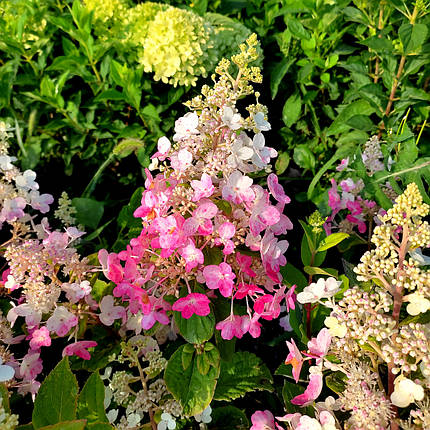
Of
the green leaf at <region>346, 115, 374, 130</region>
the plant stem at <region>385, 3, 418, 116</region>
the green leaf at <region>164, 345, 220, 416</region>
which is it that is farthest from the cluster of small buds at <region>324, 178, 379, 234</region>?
the green leaf at <region>164, 345, 220, 416</region>

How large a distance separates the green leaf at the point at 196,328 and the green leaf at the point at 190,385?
3.2 inches

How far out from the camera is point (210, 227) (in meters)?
0.89

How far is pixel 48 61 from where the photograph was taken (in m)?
1.97

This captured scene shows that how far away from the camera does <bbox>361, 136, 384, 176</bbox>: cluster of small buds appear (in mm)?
1312

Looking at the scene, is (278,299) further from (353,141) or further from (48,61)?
(48,61)

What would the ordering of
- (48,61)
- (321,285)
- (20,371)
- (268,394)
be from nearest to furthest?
(321,285), (20,371), (268,394), (48,61)

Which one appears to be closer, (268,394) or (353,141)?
(268,394)

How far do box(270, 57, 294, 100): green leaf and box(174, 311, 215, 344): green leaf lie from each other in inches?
42.1

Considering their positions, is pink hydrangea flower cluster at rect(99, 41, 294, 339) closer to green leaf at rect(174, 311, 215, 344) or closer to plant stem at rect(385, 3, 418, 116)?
green leaf at rect(174, 311, 215, 344)

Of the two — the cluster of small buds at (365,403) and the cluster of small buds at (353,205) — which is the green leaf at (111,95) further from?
the cluster of small buds at (365,403)

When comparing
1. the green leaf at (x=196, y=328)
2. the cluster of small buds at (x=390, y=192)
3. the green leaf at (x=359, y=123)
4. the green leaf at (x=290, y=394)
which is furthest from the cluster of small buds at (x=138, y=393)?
the green leaf at (x=359, y=123)

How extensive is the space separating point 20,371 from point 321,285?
68cm

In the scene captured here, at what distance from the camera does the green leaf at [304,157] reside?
6.05 feet

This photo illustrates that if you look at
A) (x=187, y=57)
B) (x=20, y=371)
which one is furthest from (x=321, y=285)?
(x=187, y=57)
